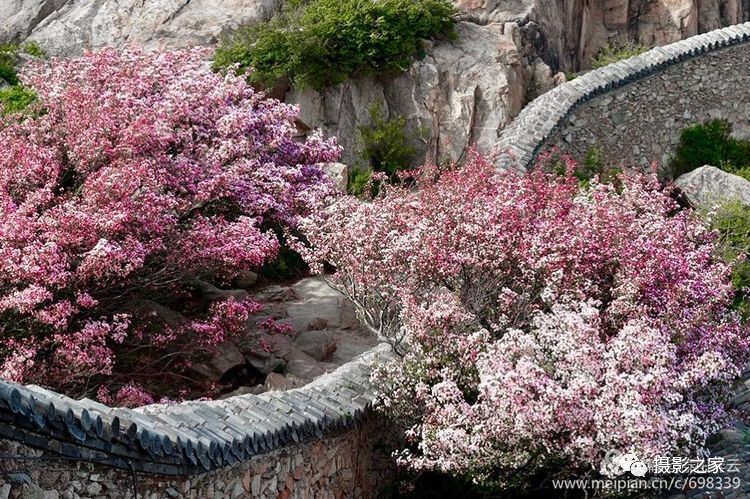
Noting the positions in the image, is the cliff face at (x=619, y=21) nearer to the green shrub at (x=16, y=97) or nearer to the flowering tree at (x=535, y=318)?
the green shrub at (x=16, y=97)

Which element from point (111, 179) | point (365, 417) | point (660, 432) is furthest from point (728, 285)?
point (111, 179)

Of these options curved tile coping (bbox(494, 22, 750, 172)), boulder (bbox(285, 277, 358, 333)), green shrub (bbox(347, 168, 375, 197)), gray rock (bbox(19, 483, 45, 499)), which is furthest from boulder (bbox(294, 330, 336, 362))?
gray rock (bbox(19, 483, 45, 499))

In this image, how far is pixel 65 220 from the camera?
1181cm

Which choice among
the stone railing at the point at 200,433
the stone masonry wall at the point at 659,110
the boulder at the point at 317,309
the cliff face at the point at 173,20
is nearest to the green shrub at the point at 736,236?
the stone masonry wall at the point at 659,110

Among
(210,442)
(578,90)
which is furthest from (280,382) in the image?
(578,90)

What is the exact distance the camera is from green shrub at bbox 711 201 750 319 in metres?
16.6

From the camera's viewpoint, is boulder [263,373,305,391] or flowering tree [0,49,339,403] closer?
flowering tree [0,49,339,403]

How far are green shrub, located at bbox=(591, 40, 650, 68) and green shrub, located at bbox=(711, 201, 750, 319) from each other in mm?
5627

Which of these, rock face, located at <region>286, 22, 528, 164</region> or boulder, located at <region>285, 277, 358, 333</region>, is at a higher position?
rock face, located at <region>286, 22, 528, 164</region>

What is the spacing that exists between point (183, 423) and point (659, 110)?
48.6 ft

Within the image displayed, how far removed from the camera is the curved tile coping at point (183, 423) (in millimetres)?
6703

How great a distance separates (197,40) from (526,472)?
39.8ft

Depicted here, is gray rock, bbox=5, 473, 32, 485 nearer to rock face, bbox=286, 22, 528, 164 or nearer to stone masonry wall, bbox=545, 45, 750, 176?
rock face, bbox=286, 22, 528, 164

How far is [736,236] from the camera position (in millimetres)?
17719
